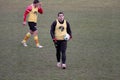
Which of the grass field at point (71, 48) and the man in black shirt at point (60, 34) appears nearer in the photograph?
the grass field at point (71, 48)

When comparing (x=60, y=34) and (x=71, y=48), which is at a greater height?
(x=60, y=34)

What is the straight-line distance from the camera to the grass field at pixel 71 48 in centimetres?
1183

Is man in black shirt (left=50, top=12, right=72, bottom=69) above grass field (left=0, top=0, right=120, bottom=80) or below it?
above

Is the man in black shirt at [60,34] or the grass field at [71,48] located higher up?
the man in black shirt at [60,34]

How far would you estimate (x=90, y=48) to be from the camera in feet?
51.0

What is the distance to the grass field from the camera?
11828 mm

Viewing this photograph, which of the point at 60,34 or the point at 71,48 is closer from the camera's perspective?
the point at 60,34

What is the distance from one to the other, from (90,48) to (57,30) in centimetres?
348

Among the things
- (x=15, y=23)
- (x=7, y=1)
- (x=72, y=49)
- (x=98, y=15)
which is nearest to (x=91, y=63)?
(x=72, y=49)

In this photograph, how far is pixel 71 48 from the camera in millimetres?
15633

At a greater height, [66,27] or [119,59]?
[66,27]

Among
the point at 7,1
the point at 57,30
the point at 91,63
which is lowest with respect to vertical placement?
the point at 7,1

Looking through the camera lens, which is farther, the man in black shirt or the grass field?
the man in black shirt

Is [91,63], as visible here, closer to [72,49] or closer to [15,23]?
[72,49]
